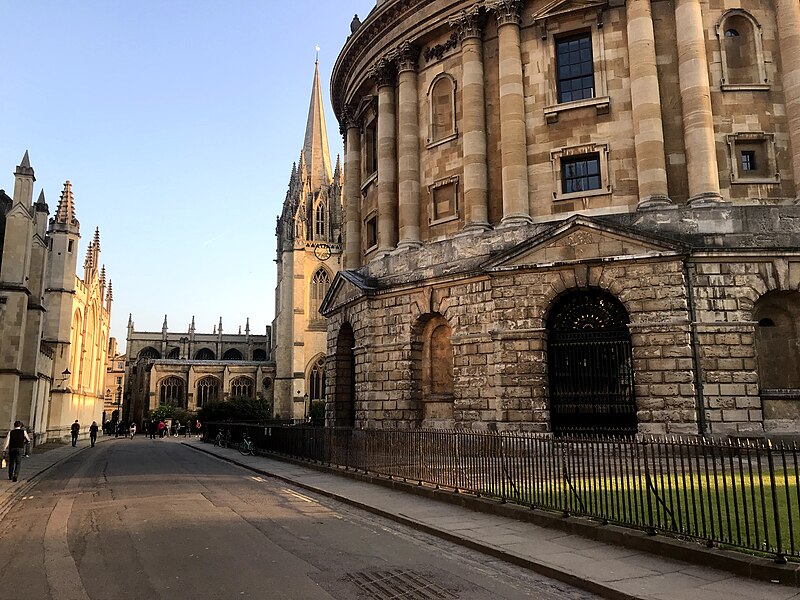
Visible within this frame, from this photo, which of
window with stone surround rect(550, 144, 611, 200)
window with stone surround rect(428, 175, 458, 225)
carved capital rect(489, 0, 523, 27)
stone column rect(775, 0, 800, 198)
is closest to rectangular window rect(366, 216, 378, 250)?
window with stone surround rect(428, 175, 458, 225)

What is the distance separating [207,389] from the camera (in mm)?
86125

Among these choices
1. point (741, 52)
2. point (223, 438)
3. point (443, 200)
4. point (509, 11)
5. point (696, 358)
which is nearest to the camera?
point (696, 358)

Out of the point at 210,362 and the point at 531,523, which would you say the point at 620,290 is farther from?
the point at 210,362

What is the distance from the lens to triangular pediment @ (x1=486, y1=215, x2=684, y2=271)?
18.4 meters

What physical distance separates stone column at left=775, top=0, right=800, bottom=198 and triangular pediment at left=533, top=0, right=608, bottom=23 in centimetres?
558

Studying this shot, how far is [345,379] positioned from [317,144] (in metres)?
68.5

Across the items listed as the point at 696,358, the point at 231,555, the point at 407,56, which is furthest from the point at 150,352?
the point at 231,555

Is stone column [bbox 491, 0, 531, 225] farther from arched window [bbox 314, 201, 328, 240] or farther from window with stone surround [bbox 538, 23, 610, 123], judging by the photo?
arched window [bbox 314, 201, 328, 240]

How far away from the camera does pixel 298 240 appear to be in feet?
277

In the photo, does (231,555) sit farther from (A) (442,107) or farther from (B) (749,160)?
(A) (442,107)

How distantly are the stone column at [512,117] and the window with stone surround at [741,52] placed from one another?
6490mm

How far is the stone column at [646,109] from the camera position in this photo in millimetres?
19578

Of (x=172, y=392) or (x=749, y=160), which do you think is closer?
(x=749, y=160)

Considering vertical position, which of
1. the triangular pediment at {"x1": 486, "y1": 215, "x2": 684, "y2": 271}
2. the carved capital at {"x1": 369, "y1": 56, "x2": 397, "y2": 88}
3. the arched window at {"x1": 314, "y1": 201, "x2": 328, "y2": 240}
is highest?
the arched window at {"x1": 314, "y1": 201, "x2": 328, "y2": 240}
